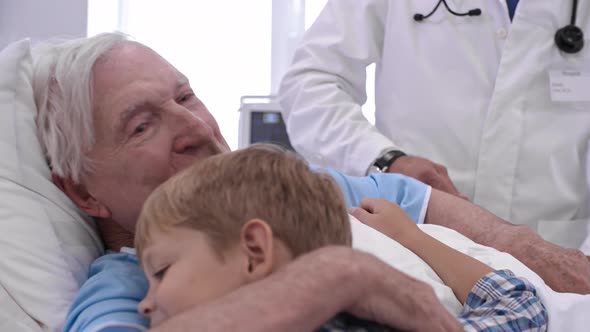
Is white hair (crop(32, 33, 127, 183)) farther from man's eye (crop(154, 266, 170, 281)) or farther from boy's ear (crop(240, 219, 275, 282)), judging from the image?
boy's ear (crop(240, 219, 275, 282))

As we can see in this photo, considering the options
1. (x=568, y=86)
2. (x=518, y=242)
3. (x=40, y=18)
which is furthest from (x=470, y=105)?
(x=40, y=18)

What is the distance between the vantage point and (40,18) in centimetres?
309

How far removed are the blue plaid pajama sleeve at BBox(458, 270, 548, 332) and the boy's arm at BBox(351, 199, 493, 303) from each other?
3 cm

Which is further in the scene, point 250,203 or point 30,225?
point 30,225

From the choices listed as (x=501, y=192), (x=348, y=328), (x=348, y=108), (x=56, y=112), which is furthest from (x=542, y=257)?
(x=56, y=112)

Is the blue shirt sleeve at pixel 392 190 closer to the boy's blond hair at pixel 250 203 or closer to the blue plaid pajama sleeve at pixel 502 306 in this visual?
the blue plaid pajama sleeve at pixel 502 306

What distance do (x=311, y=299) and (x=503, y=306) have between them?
426 millimetres

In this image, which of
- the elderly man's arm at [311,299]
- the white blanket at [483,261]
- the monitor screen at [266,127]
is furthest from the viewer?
the monitor screen at [266,127]

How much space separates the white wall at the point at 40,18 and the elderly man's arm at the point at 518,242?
2063mm

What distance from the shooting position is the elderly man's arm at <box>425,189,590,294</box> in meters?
1.40

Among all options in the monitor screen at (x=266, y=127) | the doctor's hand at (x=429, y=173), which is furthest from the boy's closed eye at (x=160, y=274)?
the monitor screen at (x=266, y=127)

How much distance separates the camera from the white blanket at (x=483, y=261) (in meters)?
1.10

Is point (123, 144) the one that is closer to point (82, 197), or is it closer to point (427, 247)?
point (82, 197)

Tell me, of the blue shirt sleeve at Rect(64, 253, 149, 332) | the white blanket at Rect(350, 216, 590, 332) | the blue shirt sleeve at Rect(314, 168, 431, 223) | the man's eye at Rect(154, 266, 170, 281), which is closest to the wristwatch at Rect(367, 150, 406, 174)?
the blue shirt sleeve at Rect(314, 168, 431, 223)
